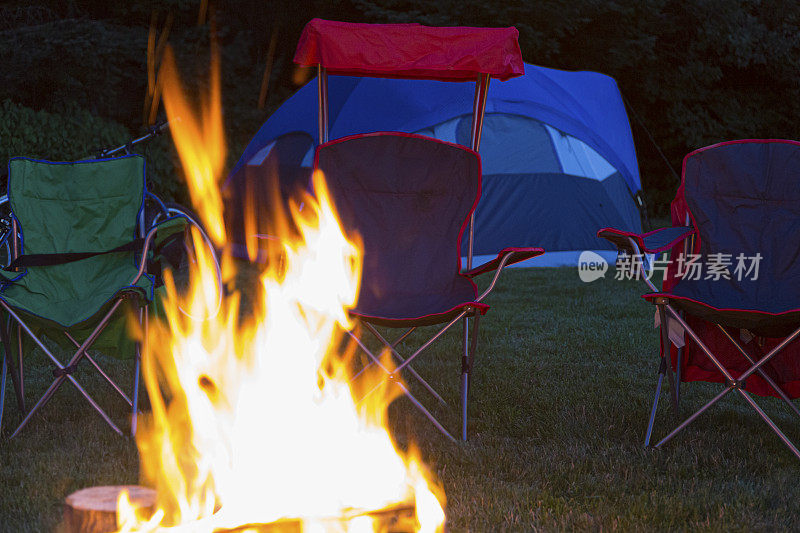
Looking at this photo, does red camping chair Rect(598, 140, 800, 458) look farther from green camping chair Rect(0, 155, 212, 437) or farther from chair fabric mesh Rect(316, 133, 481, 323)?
green camping chair Rect(0, 155, 212, 437)

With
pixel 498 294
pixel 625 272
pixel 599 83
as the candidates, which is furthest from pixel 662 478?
Answer: pixel 599 83

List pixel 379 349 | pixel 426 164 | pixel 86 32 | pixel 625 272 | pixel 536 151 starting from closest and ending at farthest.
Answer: pixel 426 164 < pixel 379 349 < pixel 625 272 < pixel 536 151 < pixel 86 32

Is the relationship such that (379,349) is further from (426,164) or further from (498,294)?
(498,294)

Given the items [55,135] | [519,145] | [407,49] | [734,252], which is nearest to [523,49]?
[519,145]

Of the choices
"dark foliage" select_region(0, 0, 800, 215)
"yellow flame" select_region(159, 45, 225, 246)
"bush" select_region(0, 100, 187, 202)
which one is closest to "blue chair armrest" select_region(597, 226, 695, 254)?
"bush" select_region(0, 100, 187, 202)

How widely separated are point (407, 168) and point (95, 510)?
6.23 ft

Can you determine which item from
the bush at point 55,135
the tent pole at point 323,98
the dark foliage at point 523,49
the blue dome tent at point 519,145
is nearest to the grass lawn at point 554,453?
the tent pole at point 323,98

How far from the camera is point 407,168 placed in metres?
3.03

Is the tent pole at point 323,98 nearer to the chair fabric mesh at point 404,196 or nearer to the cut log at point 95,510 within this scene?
the chair fabric mesh at point 404,196

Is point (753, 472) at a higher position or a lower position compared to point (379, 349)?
higher

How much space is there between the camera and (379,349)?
371cm

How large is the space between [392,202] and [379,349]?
0.94m

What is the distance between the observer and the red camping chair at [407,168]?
284 centimetres

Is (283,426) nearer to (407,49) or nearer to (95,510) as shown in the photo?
(95,510)
